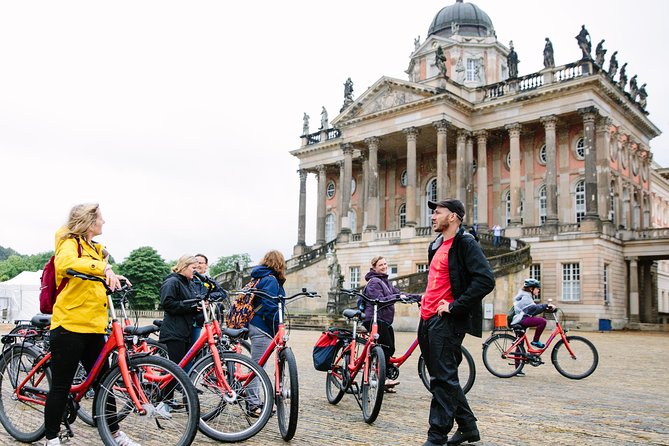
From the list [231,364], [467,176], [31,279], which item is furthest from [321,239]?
[231,364]

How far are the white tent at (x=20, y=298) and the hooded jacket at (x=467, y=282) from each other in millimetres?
27420

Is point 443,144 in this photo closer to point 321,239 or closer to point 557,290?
point 557,290

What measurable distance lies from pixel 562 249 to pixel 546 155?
6195mm

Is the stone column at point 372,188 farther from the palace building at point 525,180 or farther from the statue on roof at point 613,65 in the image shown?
the statue on roof at point 613,65

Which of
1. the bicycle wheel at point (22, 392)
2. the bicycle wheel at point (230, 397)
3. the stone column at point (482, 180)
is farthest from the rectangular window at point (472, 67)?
the bicycle wheel at point (22, 392)

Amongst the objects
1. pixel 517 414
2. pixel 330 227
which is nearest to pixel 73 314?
pixel 517 414

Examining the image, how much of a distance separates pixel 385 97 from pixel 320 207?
41.1 feet

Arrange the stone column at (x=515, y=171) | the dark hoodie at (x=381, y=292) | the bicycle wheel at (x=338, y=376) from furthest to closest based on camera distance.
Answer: the stone column at (x=515, y=171), the dark hoodie at (x=381, y=292), the bicycle wheel at (x=338, y=376)

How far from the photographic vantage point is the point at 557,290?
3628 centimetres

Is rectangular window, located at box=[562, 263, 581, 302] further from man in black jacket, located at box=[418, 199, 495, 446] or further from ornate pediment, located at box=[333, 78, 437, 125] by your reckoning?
man in black jacket, located at box=[418, 199, 495, 446]

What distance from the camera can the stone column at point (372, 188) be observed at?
4319 centimetres

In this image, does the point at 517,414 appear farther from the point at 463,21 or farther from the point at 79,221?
the point at 463,21

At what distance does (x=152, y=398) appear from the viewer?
17.5 ft

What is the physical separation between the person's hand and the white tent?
27419 mm
